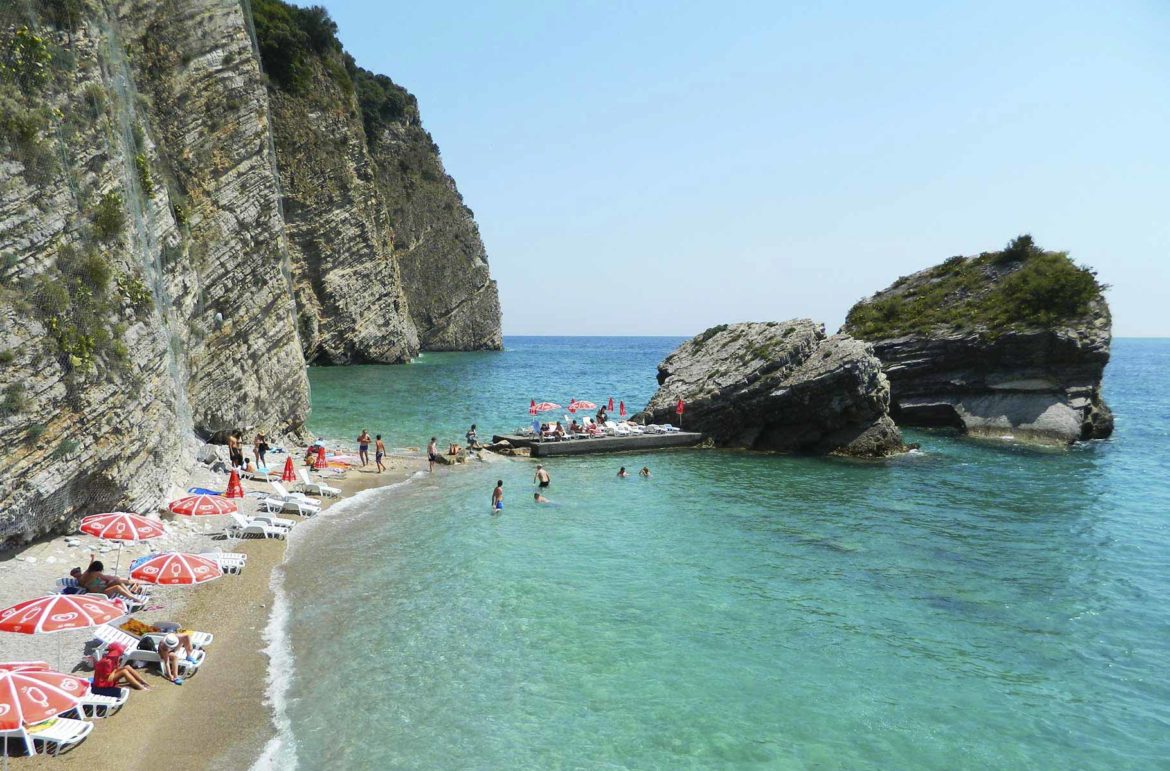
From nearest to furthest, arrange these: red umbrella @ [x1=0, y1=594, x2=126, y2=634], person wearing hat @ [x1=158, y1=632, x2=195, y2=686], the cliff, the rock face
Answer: red umbrella @ [x1=0, y1=594, x2=126, y2=634] → person wearing hat @ [x1=158, y1=632, x2=195, y2=686] → the cliff → the rock face

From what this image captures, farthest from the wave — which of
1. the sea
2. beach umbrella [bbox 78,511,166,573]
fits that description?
beach umbrella [bbox 78,511,166,573]

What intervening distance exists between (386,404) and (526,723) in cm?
4357

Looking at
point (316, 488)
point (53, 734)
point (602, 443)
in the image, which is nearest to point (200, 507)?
point (316, 488)

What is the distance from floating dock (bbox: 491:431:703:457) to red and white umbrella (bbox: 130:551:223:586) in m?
23.7

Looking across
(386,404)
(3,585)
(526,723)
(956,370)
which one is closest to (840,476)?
(956,370)

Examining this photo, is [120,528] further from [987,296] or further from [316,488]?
[987,296]

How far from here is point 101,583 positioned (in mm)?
14477

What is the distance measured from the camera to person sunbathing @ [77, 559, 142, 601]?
1433 centimetres

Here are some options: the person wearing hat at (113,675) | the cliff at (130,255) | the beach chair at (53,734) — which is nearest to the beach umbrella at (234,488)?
the cliff at (130,255)

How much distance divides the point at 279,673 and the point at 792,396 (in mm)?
29587

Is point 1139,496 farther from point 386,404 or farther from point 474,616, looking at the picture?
point 386,404

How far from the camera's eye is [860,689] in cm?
1348

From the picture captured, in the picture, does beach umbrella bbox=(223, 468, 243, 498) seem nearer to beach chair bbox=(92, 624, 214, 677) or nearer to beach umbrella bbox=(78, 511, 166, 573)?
beach umbrella bbox=(78, 511, 166, 573)

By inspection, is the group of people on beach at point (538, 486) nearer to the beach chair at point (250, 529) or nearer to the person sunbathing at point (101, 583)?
the beach chair at point (250, 529)
